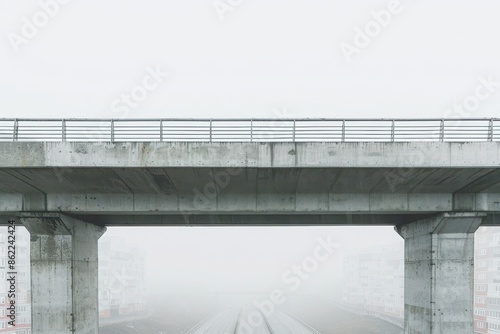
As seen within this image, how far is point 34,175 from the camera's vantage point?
36.6ft

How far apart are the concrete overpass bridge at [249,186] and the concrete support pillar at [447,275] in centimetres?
4

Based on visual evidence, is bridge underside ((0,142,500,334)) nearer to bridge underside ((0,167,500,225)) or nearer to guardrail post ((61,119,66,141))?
bridge underside ((0,167,500,225))

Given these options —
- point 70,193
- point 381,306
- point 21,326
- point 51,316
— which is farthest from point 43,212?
point 381,306

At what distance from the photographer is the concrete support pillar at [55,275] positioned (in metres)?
12.3

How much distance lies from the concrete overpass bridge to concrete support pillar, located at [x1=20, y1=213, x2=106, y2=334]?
4 centimetres

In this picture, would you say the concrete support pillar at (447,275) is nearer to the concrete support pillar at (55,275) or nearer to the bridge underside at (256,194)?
the bridge underside at (256,194)

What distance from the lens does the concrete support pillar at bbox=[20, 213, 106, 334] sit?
1231 centimetres

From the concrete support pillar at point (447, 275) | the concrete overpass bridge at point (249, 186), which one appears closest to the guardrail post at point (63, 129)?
the concrete overpass bridge at point (249, 186)

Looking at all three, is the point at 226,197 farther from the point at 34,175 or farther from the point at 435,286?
the point at 435,286

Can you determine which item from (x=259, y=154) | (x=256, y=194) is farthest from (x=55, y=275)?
(x=259, y=154)

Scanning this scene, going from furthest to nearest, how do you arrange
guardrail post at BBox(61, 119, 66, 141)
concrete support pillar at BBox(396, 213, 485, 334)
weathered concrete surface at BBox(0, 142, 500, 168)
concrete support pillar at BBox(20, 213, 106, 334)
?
concrete support pillar at BBox(396, 213, 485, 334)
concrete support pillar at BBox(20, 213, 106, 334)
guardrail post at BBox(61, 119, 66, 141)
weathered concrete surface at BBox(0, 142, 500, 168)

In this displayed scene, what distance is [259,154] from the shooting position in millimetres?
10898

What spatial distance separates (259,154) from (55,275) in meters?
8.62

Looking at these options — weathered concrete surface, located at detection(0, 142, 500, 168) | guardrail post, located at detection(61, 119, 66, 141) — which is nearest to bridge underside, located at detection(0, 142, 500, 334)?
weathered concrete surface, located at detection(0, 142, 500, 168)
